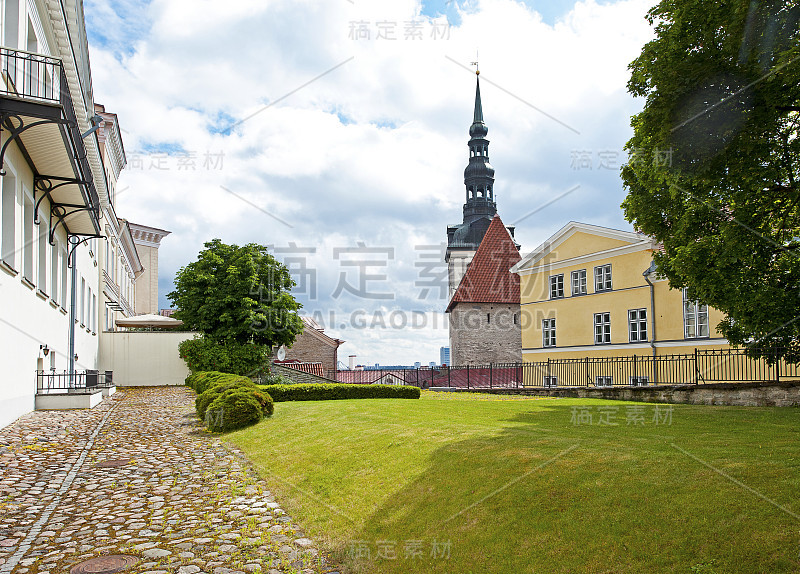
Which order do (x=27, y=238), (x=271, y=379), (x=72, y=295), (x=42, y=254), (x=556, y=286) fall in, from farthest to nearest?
1. (x=556, y=286)
2. (x=271, y=379)
3. (x=72, y=295)
4. (x=42, y=254)
5. (x=27, y=238)

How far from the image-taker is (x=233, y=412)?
512 inches

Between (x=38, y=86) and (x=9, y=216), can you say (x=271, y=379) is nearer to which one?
(x=9, y=216)

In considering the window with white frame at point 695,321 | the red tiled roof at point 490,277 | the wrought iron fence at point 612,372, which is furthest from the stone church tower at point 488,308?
the window with white frame at point 695,321

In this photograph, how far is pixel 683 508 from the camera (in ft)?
16.5

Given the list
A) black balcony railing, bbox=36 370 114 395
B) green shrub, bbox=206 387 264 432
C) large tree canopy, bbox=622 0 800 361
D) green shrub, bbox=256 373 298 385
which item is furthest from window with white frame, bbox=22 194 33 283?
large tree canopy, bbox=622 0 800 361

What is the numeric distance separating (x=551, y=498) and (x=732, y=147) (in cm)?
711

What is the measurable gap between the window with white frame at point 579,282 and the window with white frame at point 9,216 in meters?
27.0

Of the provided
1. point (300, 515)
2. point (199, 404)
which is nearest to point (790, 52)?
point (300, 515)

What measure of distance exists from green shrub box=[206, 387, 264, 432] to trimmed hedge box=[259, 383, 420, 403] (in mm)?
5403

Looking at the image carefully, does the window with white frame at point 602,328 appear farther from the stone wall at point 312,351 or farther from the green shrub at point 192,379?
the stone wall at point 312,351

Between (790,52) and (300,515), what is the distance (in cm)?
919

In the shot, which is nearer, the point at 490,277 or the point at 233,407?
the point at 233,407

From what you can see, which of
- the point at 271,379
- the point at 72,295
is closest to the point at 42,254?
the point at 72,295

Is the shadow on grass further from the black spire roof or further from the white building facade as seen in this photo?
the black spire roof
